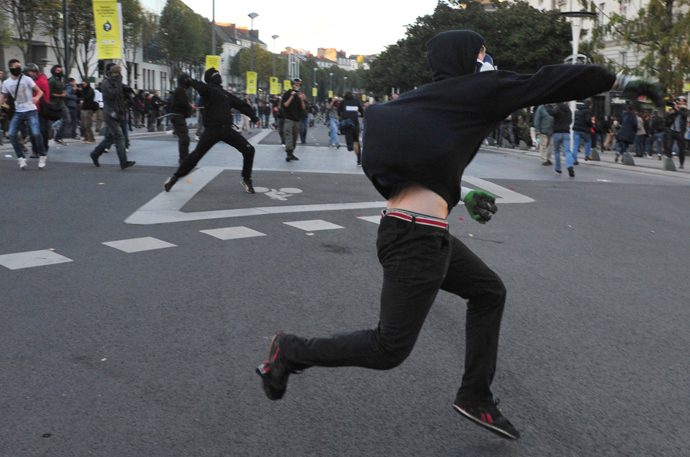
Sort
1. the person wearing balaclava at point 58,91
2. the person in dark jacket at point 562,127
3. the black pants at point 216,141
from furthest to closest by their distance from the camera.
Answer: the person wearing balaclava at point 58,91, the person in dark jacket at point 562,127, the black pants at point 216,141

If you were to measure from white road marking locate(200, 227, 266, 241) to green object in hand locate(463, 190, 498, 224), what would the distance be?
15.2 feet

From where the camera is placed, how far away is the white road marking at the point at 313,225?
845 centimetres

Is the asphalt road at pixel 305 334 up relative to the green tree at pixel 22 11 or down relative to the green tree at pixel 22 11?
down

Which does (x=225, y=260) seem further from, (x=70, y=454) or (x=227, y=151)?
(x=227, y=151)

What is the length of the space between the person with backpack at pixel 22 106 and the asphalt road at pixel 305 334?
4655 mm

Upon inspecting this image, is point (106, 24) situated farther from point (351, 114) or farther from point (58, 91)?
point (351, 114)

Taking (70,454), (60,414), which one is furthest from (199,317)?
(70,454)

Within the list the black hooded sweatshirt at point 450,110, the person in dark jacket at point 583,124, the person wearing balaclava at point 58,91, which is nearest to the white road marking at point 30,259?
the black hooded sweatshirt at point 450,110

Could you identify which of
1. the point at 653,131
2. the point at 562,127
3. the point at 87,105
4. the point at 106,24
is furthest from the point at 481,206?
the point at 653,131

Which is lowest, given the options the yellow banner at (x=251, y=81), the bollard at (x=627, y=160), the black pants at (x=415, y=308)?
the bollard at (x=627, y=160)

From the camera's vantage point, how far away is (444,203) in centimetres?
303

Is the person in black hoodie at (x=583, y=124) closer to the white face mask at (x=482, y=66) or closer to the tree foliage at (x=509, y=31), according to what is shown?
the white face mask at (x=482, y=66)

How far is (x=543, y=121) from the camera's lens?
1980cm

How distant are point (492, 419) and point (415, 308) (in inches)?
22.7
